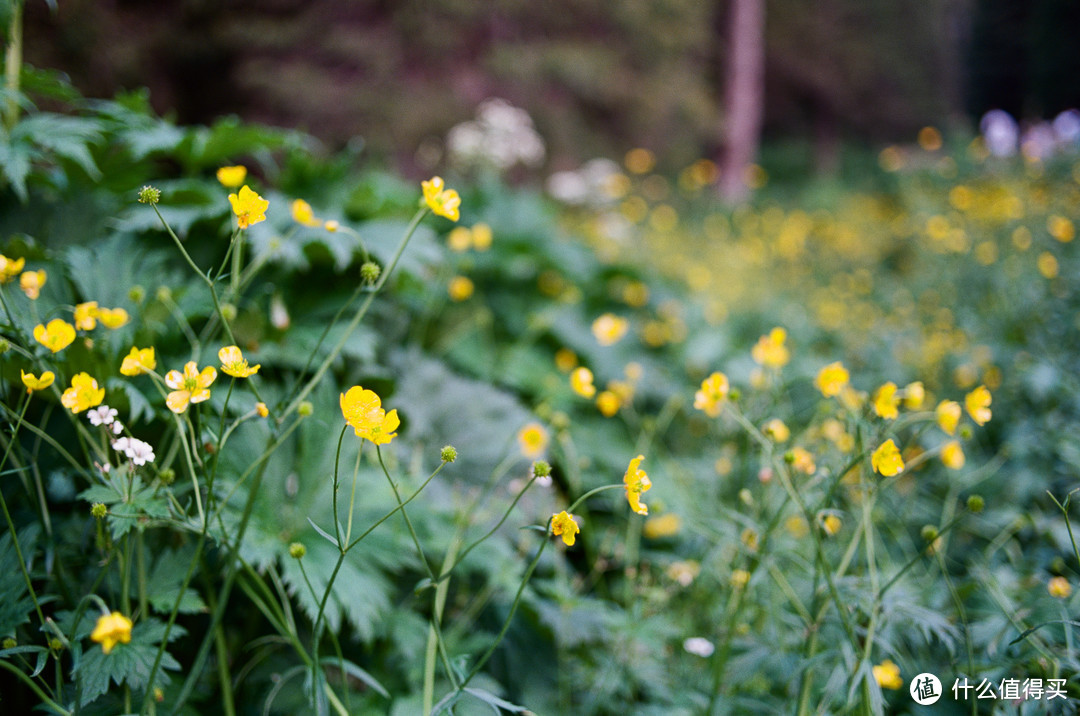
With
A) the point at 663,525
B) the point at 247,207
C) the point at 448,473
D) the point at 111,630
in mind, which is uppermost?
the point at 247,207

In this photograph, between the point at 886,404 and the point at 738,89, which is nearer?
the point at 886,404

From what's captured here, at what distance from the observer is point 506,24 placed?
214 inches

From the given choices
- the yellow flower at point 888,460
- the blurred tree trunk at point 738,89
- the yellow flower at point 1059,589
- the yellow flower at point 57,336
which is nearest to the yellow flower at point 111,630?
the yellow flower at point 57,336

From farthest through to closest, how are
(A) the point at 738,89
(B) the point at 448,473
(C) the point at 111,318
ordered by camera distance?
(A) the point at 738,89 < (B) the point at 448,473 < (C) the point at 111,318

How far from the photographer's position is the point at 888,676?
1053 millimetres

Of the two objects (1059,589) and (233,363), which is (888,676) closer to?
(1059,589)

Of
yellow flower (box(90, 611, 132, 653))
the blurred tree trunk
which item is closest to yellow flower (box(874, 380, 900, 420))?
yellow flower (box(90, 611, 132, 653))

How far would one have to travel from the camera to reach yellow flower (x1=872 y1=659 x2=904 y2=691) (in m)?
1.04

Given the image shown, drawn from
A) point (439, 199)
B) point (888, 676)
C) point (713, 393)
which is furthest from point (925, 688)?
point (439, 199)

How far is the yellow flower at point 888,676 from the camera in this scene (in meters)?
1.04

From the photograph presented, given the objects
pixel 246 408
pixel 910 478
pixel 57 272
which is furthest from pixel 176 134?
pixel 910 478

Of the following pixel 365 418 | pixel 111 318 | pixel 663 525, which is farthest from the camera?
pixel 663 525

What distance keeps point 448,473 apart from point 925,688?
1.04 metres

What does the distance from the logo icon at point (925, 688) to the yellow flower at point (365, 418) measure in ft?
3.35
